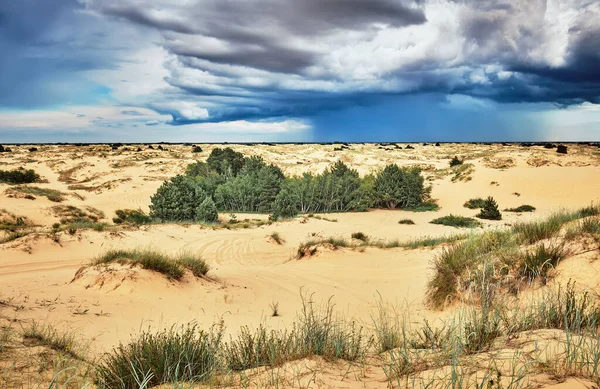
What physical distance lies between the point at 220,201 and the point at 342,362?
27400 mm

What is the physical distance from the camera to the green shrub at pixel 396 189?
106ft

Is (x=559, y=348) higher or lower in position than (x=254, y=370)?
higher

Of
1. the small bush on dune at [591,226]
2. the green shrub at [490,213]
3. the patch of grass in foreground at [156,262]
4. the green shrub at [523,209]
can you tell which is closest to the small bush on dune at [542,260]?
the small bush on dune at [591,226]

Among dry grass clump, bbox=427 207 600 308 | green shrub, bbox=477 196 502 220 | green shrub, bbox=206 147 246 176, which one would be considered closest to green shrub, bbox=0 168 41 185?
green shrub, bbox=206 147 246 176

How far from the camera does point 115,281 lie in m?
7.65

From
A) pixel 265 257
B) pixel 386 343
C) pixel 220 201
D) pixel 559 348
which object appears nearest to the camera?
pixel 559 348

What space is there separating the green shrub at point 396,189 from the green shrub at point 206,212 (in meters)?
15.4

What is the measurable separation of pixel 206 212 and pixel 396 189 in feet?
56.4

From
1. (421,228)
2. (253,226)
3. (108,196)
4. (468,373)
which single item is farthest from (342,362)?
(108,196)

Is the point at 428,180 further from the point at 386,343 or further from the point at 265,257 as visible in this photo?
the point at 386,343

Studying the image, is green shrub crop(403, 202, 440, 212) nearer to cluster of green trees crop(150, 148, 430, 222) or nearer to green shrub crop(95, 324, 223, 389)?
cluster of green trees crop(150, 148, 430, 222)

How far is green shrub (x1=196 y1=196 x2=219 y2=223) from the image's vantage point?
23.3m

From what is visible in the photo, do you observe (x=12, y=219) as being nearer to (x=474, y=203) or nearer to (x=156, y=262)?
(x=156, y=262)

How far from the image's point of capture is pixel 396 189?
106 ft
